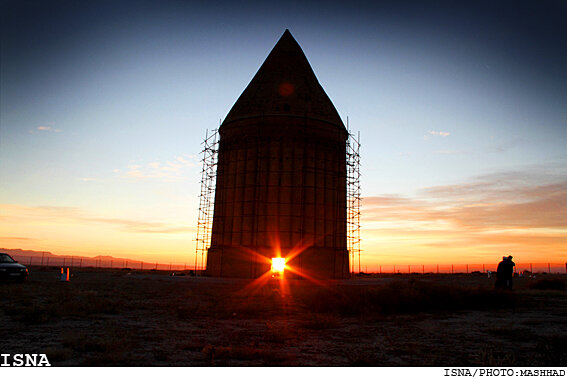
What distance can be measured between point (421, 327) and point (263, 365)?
5398mm

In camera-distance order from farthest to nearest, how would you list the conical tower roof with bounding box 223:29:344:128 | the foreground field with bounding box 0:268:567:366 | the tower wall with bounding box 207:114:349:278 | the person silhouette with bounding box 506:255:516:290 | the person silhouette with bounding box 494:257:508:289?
the conical tower roof with bounding box 223:29:344:128
the tower wall with bounding box 207:114:349:278
the person silhouette with bounding box 494:257:508:289
the person silhouette with bounding box 506:255:516:290
the foreground field with bounding box 0:268:567:366

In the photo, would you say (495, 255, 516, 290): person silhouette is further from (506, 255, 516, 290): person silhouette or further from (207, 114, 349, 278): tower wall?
(207, 114, 349, 278): tower wall

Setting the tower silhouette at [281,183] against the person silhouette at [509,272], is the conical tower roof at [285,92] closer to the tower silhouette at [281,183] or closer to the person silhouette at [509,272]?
the tower silhouette at [281,183]

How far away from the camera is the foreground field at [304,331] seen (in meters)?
6.94

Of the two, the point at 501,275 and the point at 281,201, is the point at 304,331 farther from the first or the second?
the point at 281,201

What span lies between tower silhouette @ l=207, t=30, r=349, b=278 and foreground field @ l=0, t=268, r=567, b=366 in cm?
1507

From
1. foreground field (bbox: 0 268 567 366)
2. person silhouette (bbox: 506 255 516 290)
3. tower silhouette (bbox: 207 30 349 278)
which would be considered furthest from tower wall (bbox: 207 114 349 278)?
foreground field (bbox: 0 268 567 366)

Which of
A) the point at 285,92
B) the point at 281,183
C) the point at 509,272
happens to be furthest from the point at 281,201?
the point at 509,272

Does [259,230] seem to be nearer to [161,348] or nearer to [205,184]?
[205,184]

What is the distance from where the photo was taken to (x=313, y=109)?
33156mm

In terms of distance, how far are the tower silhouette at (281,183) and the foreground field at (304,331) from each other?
15.1 m

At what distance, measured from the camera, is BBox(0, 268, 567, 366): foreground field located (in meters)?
6.94

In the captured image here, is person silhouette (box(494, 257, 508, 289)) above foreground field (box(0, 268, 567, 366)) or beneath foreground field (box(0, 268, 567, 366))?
above
